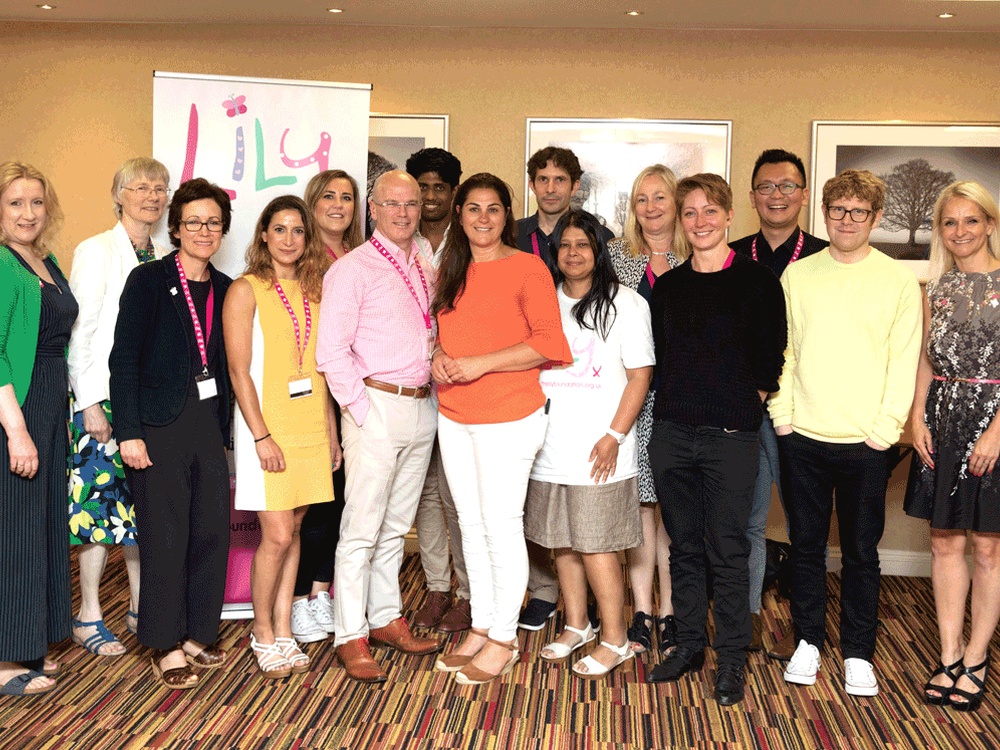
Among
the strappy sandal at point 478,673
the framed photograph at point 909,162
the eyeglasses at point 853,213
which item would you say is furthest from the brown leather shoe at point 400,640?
the framed photograph at point 909,162

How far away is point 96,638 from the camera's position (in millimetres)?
3674

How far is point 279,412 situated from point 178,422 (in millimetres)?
342

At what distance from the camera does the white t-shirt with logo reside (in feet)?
10.9

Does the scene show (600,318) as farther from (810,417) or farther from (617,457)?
(810,417)

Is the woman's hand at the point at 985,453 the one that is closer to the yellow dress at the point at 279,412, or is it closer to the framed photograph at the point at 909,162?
the framed photograph at the point at 909,162

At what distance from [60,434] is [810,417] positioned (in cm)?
265

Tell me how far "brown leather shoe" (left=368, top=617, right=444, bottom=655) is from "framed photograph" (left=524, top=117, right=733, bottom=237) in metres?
2.47

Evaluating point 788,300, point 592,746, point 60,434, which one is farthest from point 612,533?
point 60,434

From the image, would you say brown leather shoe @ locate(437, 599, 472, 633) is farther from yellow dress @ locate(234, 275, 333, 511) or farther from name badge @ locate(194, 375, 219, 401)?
name badge @ locate(194, 375, 219, 401)

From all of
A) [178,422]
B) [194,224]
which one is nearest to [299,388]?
[178,422]

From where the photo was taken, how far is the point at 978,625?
3.28 m

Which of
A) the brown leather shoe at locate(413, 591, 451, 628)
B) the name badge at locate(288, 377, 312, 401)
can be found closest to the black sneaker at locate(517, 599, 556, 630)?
the brown leather shoe at locate(413, 591, 451, 628)

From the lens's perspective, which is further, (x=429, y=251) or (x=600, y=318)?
(x=429, y=251)

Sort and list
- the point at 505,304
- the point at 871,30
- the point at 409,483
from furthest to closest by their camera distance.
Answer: the point at 871,30 → the point at 409,483 → the point at 505,304
